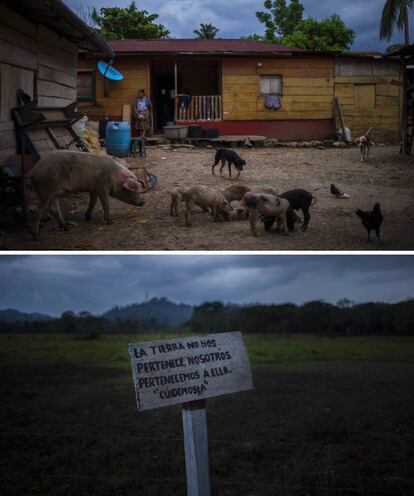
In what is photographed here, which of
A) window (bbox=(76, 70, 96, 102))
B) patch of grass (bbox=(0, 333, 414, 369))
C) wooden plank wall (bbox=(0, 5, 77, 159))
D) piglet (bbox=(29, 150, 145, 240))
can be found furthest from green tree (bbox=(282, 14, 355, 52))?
patch of grass (bbox=(0, 333, 414, 369))

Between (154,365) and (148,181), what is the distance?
2.03 metres

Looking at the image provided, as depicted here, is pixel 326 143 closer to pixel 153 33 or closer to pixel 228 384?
pixel 153 33

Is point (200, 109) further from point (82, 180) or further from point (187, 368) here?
point (187, 368)

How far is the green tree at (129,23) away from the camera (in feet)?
11.6

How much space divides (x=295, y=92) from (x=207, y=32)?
732mm

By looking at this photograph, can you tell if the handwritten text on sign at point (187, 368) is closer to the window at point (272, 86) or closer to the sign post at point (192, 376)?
the sign post at point (192, 376)

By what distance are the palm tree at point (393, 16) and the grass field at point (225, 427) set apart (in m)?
2.39

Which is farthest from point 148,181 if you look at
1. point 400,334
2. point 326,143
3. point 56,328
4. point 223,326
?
point 400,334

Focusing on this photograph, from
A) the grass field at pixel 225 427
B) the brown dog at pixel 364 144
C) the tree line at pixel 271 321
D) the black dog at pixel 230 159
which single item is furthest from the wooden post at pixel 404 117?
the tree line at pixel 271 321

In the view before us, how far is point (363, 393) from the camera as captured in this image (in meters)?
5.70

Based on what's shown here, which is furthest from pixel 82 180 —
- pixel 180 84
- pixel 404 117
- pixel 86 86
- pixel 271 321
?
pixel 271 321

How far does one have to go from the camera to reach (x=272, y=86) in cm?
404

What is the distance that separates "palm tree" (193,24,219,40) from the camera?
3500mm

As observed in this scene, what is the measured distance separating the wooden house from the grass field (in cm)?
200
